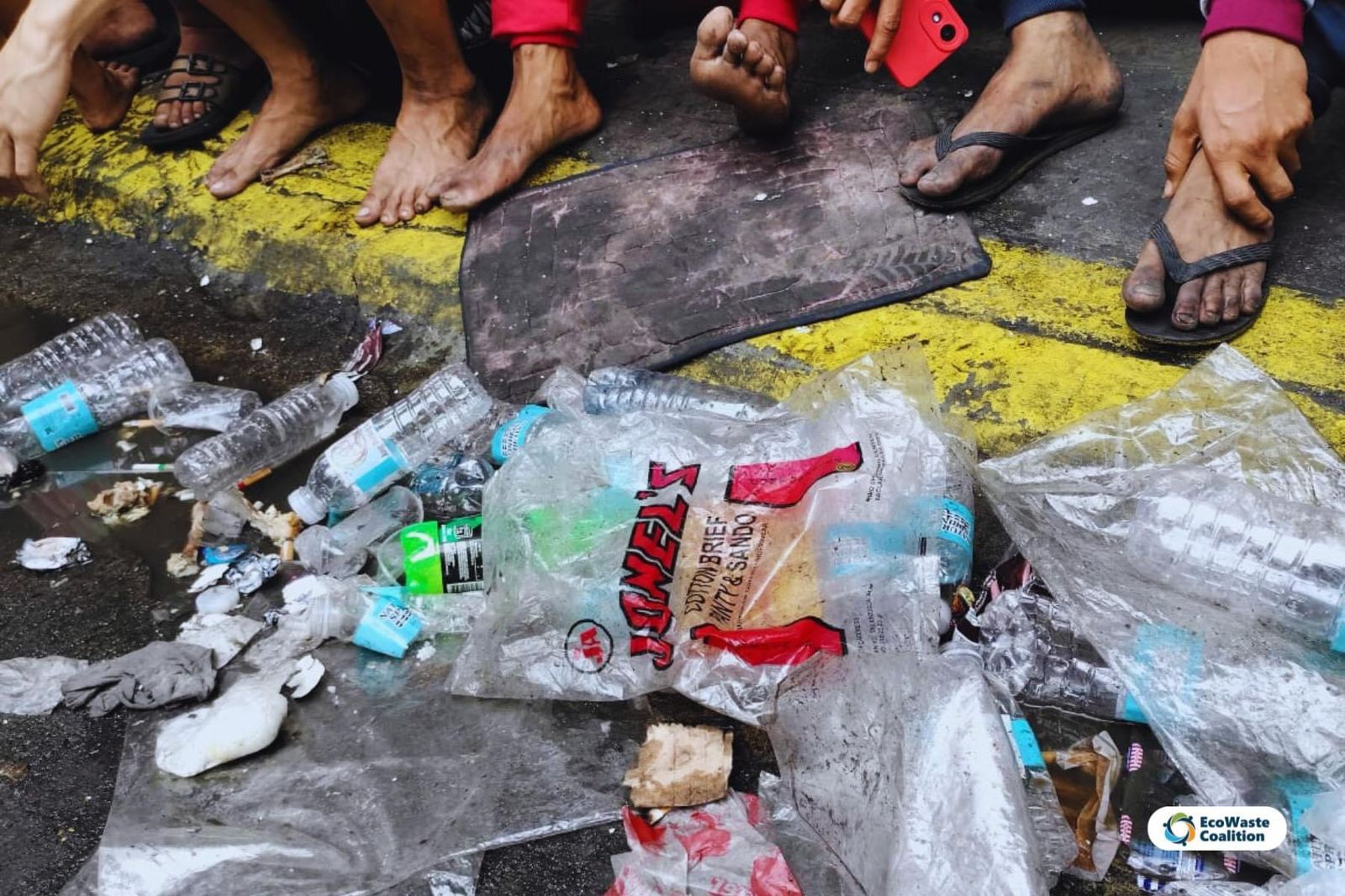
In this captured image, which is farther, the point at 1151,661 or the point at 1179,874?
the point at 1151,661

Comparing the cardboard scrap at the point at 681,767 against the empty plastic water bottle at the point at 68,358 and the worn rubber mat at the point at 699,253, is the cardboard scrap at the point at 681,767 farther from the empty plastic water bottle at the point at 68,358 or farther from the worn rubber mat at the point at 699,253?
the empty plastic water bottle at the point at 68,358

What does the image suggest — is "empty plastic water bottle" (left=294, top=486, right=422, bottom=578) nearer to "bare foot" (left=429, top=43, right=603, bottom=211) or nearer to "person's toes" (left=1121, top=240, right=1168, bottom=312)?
"bare foot" (left=429, top=43, right=603, bottom=211)

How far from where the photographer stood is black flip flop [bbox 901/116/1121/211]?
2.22m

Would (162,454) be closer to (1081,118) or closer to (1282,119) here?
(1081,118)

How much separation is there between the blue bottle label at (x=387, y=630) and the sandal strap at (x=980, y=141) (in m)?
1.39

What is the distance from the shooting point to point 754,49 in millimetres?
2260

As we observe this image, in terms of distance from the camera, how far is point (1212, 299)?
1886mm

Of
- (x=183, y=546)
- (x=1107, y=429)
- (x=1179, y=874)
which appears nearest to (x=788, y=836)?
(x=1179, y=874)

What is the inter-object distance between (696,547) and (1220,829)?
778 mm

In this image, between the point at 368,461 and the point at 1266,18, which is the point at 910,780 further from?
the point at 1266,18

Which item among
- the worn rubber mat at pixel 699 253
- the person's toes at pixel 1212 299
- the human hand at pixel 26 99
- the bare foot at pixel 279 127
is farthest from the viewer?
the bare foot at pixel 279 127

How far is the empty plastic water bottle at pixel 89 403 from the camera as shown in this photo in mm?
2418

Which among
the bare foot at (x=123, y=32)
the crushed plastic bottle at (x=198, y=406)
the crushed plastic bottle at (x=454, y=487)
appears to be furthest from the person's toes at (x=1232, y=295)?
the bare foot at (x=123, y=32)

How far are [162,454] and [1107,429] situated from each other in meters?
1.94
